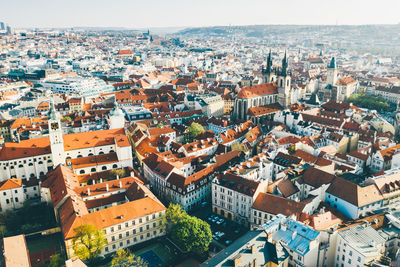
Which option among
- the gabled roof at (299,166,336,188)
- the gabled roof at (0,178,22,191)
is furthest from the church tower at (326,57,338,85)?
the gabled roof at (0,178,22,191)

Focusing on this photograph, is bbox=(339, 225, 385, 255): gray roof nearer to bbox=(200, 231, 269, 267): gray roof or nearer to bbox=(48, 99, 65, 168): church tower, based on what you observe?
bbox=(200, 231, 269, 267): gray roof

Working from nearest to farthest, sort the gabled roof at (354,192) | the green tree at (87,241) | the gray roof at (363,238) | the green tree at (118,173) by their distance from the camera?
1. the gray roof at (363,238)
2. the green tree at (87,241)
3. the gabled roof at (354,192)
4. the green tree at (118,173)

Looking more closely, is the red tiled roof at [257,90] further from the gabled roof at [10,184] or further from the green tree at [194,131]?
the gabled roof at [10,184]

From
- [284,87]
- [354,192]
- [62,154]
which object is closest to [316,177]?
[354,192]

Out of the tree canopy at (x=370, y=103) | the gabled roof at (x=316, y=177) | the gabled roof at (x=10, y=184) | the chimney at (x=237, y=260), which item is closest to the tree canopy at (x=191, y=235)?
the chimney at (x=237, y=260)

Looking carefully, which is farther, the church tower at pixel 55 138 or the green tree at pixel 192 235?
the church tower at pixel 55 138
